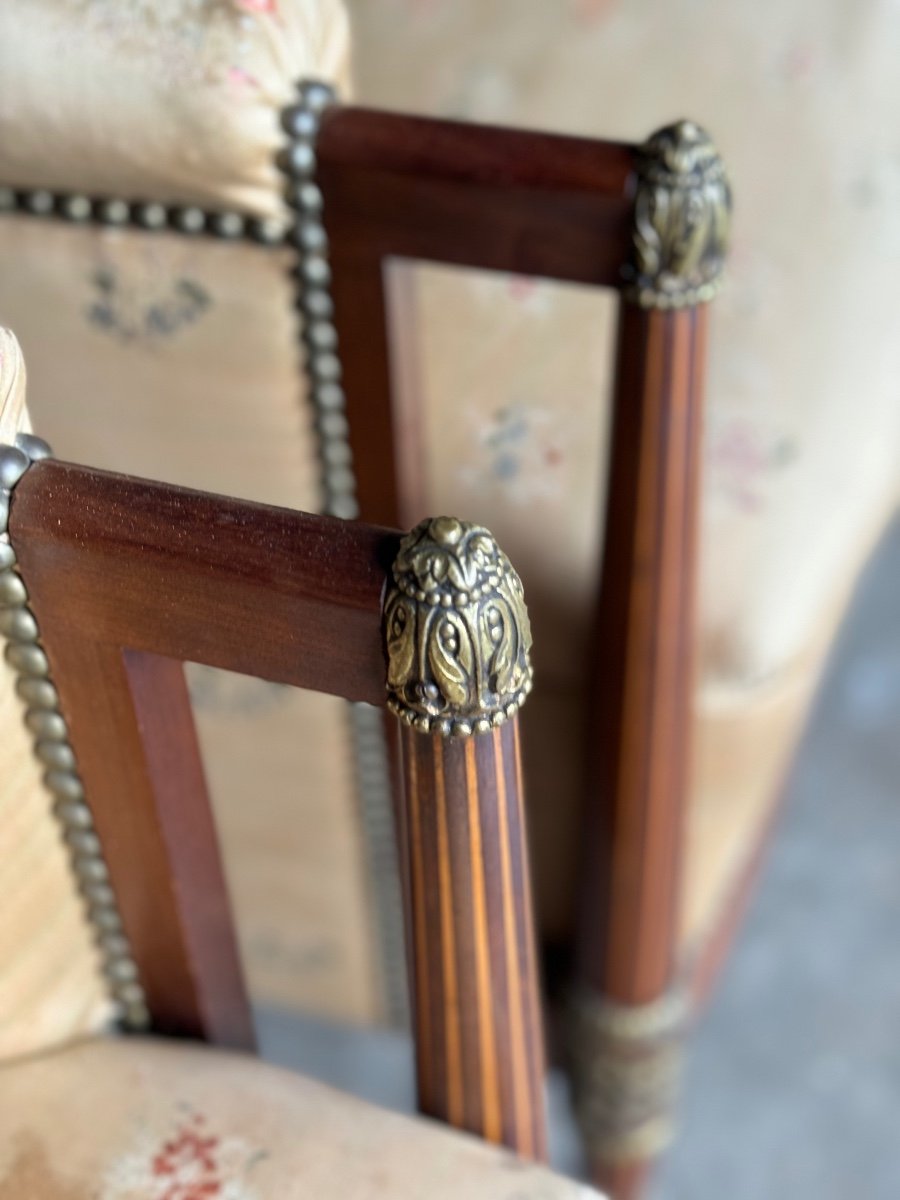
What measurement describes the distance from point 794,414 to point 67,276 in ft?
1.36

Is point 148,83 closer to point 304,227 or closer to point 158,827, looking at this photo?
point 304,227

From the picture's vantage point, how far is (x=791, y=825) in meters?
1.06

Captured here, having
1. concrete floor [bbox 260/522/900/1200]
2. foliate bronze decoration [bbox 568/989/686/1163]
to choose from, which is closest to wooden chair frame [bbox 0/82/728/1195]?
foliate bronze decoration [bbox 568/989/686/1163]

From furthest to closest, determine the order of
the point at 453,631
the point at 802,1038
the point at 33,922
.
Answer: the point at 802,1038 < the point at 33,922 < the point at 453,631

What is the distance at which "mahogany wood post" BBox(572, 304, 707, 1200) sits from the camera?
442 mm

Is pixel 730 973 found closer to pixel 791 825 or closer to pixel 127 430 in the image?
pixel 791 825

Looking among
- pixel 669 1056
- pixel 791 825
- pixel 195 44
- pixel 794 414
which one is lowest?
pixel 791 825

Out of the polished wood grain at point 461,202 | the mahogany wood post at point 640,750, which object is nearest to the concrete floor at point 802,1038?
the mahogany wood post at point 640,750

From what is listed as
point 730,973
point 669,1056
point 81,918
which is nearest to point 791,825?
point 730,973

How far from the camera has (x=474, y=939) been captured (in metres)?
0.34

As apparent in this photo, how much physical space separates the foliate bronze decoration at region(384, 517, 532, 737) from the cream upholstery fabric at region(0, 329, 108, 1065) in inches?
4.5

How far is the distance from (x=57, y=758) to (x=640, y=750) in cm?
26

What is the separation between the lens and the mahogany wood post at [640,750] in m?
0.44

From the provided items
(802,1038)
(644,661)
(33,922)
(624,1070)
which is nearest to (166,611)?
(33,922)
